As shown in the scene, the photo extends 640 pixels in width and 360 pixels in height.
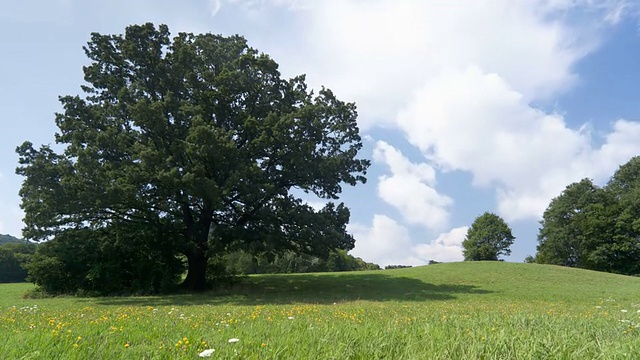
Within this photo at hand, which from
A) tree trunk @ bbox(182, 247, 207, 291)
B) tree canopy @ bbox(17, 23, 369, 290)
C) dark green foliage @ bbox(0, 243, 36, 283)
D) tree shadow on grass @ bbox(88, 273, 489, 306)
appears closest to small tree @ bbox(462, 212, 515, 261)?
tree shadow on grass @ bbox(88, 273, 489, 306)

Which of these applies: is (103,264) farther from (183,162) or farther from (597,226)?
(597,226)

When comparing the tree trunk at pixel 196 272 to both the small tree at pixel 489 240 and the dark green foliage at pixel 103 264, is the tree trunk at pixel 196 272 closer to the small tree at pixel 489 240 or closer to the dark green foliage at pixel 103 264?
the dark green foliage at pixel 103 264

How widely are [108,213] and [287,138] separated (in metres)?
13.5

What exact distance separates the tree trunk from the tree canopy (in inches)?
3.8

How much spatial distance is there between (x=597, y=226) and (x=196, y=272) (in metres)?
61.1

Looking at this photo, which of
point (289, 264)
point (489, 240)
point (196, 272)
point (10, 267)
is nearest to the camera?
point (196, 272)

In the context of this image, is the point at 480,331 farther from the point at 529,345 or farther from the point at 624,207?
the point at 624,207

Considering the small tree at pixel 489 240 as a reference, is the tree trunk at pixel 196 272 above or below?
below

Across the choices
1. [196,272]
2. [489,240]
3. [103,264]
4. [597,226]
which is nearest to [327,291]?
[196,272]

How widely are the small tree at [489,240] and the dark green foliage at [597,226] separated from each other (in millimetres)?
8715

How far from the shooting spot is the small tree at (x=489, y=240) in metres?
80.8

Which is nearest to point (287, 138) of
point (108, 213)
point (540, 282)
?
point (108, 213)

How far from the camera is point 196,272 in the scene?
29.3 metres

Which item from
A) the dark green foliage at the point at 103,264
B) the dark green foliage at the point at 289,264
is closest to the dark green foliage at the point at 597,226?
the dark green foliage at the point at 289,264
